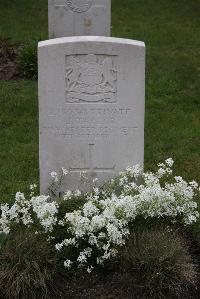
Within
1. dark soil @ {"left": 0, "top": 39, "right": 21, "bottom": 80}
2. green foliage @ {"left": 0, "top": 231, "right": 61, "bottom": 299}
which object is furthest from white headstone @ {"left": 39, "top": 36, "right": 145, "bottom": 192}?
dark soil @ {"left": 0, "top": 39, "right": 21, "bottom": 80}

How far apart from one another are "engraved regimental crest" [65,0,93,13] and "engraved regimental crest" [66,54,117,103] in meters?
6.43

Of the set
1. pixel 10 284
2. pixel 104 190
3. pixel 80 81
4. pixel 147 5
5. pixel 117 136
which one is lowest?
pixel 10 284

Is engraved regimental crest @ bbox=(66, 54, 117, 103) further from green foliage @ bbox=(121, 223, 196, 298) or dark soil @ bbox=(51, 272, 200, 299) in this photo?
dark soil @ bbox=(51, 272, 200, 299)

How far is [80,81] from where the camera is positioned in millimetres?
5840

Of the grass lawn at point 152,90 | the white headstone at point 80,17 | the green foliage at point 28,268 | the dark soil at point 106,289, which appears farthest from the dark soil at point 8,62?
the dark soil at point 106,289

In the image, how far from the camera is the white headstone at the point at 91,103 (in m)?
5.77

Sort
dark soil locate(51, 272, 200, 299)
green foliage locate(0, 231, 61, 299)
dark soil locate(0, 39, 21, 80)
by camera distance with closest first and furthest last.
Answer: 1. green foliage locate(0, 231, 61, 299)
2. dark soil locate(51, 272, 200, 299)
3. dark soil locate(0, 39, 21, 80)

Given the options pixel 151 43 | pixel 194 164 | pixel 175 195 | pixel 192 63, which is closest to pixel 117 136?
pixel 175 195

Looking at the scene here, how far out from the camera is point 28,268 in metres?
4.79

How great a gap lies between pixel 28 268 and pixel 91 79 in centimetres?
190

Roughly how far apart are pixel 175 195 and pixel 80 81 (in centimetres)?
137

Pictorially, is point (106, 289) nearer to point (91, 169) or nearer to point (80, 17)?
point (91, 169)

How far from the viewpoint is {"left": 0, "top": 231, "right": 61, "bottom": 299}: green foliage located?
473cm

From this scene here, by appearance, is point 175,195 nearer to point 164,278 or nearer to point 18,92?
point 164,278
